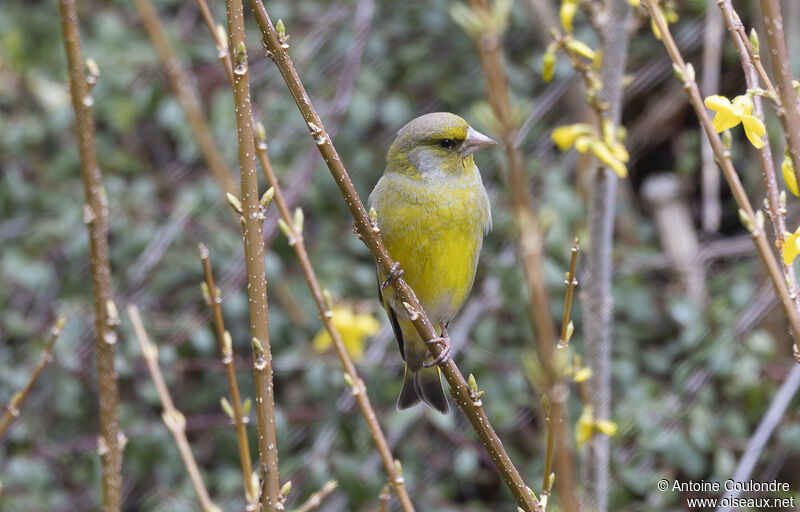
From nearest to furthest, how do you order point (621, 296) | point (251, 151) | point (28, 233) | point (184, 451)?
point (251, 151) < point (184, 451) < point (621, 296) < point (28, 233)

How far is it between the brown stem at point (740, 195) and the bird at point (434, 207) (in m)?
0.76

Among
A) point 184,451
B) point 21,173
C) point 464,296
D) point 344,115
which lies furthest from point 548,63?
point 21,173

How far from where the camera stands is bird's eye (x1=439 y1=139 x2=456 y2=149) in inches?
92.5

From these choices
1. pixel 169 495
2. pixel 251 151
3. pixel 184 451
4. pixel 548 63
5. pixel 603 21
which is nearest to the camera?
pixel 251 151

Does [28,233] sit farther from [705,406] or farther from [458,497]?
[705,406]

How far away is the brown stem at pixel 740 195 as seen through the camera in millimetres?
1354

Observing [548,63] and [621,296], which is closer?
[548,63]

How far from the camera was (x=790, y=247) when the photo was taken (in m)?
1.44

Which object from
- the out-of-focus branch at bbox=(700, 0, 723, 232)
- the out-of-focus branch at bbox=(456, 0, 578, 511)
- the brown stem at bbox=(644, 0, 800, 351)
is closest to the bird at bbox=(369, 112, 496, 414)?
the brown stem at bbox=(644, 0, 800, 351)

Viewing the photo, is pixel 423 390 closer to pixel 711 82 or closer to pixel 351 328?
pixel 351 328

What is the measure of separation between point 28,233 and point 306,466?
1772 mm

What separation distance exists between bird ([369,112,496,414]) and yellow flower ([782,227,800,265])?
0.92 m

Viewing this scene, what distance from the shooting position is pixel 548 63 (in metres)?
2.15

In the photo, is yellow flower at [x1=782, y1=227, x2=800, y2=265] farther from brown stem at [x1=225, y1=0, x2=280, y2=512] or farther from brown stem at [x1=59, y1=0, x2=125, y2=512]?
brown stem at [x1=59, y1=0, x2=125, y2=512]
